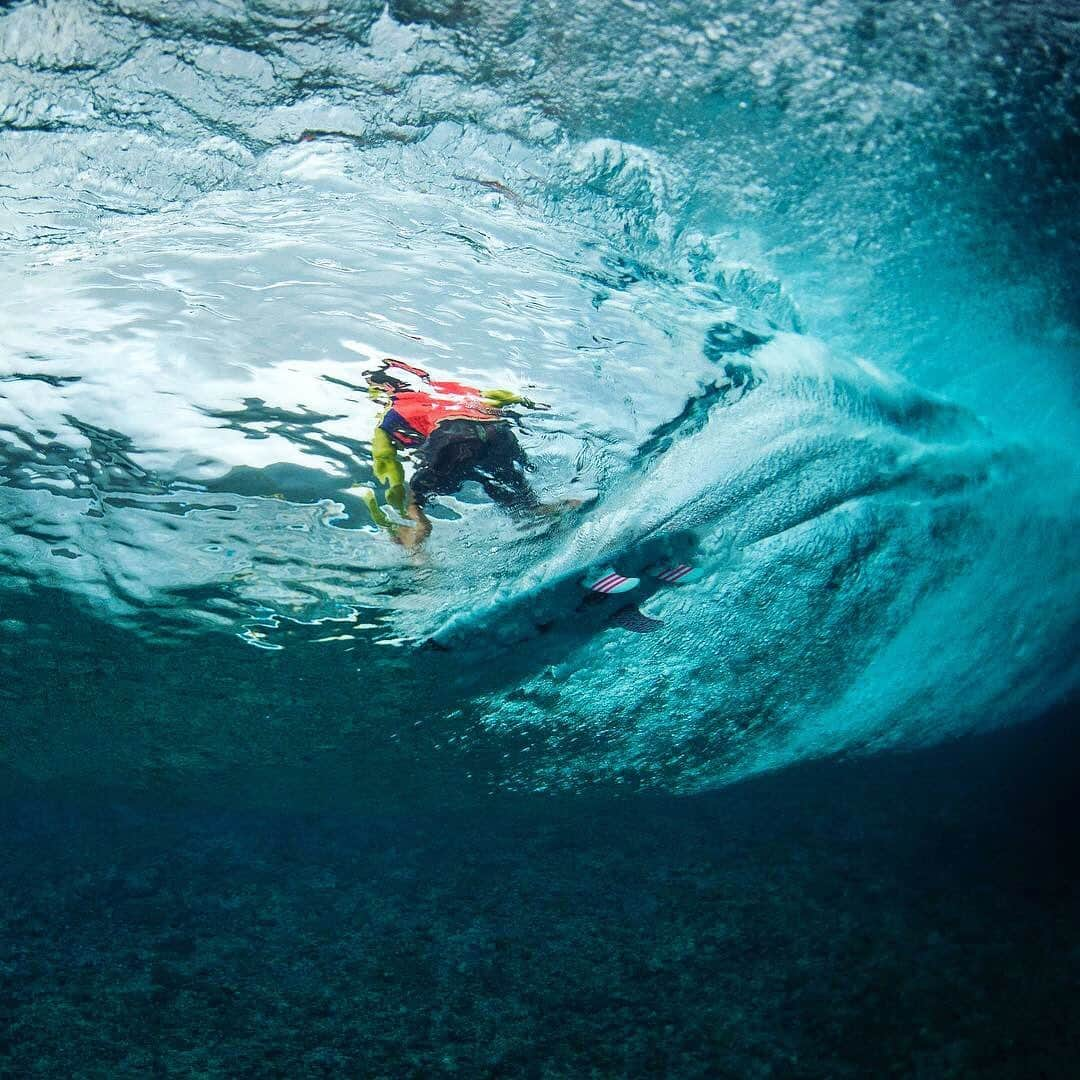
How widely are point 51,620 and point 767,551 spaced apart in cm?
1030

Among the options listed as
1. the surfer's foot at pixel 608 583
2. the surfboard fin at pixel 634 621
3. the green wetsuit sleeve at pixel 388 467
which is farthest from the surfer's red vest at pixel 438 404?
the surfboard fin at pixel 634 621

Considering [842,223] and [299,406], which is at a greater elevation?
[842,223]

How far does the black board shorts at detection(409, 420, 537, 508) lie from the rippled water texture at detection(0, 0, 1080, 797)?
27 cm

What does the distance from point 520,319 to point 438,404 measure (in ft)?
3.32

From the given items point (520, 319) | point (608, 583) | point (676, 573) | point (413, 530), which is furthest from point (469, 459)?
point (676, 573)

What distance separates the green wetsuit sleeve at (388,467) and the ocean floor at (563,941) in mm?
5837

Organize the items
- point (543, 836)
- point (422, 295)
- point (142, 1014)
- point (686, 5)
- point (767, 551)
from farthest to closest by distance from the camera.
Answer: point (543, 836) < point (767, 551) < point (142, 1014) < point (422, 295) < point (686, 5)

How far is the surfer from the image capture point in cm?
547

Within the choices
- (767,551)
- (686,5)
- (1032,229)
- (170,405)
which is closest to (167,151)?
(170,405)

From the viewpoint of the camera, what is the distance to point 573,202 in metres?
4.57

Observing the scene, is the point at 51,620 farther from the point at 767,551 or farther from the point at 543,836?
the point at 767,551

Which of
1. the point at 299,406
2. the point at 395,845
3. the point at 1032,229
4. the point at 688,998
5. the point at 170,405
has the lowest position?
the point at 395,845

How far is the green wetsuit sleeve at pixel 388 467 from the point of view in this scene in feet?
18.9

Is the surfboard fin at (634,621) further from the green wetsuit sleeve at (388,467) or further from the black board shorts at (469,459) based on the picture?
the green wetsuit sleeve at (388,467)
